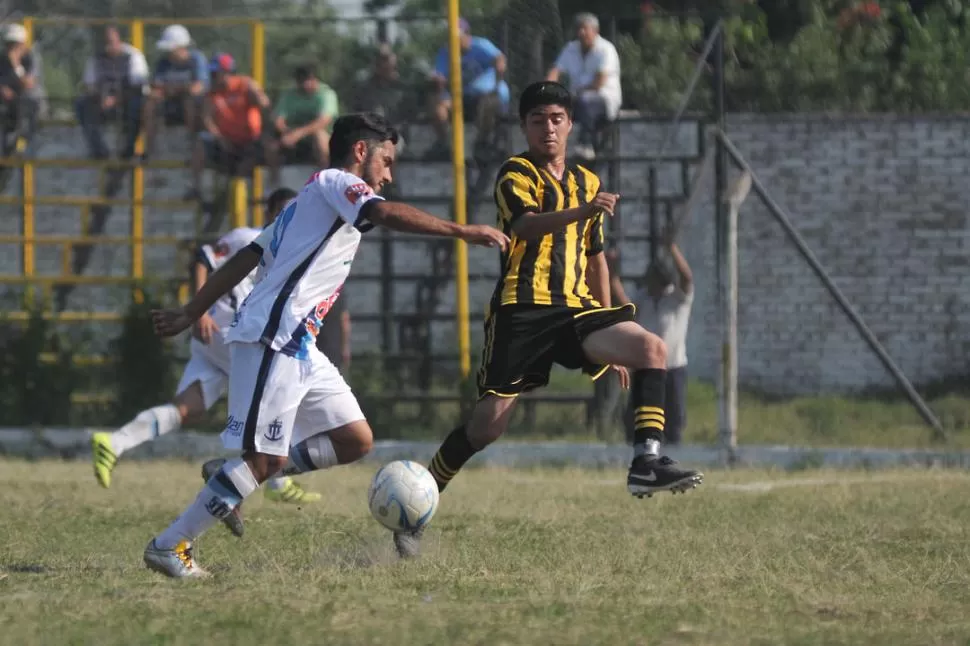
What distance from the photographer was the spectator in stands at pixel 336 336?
16.9 m

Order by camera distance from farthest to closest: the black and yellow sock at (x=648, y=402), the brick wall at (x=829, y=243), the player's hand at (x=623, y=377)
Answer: the brick wall at (x=829, y=243)
the player's hand at (x=623, y=377)
the black and yellow sock at (x=648, y=402)

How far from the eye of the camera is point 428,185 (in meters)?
20.4

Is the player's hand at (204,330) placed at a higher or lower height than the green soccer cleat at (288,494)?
higher

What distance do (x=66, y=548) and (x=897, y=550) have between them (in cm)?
417

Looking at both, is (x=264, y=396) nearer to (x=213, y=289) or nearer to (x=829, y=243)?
(x=213, y=289)

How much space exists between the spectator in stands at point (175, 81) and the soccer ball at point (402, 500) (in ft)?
38.8

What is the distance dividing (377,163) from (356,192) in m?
0.45

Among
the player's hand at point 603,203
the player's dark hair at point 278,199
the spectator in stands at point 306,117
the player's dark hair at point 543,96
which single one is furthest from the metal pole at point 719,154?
the player's hand at point 603,203

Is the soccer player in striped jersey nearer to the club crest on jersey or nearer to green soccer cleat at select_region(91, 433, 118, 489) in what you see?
the club crest on jersey

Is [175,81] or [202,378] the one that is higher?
[175,81]

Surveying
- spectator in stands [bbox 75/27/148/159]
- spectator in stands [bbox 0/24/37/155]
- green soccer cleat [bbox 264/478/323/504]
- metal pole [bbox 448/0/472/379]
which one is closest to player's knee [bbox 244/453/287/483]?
green soccer cleat [bbox 264/478/323/504]

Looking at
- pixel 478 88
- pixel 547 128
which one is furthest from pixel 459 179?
pixel 547 128

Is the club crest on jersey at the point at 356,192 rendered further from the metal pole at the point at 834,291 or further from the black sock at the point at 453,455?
the metal pole at the point at 834,291

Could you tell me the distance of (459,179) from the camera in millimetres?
17828
